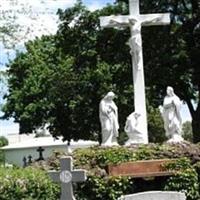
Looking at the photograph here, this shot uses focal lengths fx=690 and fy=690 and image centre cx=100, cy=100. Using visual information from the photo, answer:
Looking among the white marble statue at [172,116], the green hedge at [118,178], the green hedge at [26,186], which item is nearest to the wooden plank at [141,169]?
the green hedge at [118,178]

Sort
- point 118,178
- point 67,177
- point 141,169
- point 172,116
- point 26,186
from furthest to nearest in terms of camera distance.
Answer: point 172,116 → point 141,169 → point 118,178 → point 26,186 → point 67,177

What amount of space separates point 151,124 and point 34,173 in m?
32.0

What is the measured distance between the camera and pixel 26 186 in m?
14.1

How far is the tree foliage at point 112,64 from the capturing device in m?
29.8

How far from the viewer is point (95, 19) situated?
31.7m

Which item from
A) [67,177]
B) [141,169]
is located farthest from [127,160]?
[67,177]

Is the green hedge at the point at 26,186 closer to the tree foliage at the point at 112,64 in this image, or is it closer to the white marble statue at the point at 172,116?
the white marble statue at the point at 172,116

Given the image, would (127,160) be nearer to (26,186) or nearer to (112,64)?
(26,186)

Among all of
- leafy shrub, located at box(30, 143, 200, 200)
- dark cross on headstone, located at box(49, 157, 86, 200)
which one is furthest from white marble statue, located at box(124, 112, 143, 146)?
dark cross on headstone, located at box(49, 157, 86, 200)

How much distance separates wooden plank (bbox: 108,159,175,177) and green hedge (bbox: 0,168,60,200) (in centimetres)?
175

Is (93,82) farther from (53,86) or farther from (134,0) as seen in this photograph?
(134,0)

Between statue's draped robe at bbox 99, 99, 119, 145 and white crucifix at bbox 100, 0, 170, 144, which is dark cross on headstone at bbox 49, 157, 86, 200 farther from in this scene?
white crucifix at bbox 100, 0, 170, 144

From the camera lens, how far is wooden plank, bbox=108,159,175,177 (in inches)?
621

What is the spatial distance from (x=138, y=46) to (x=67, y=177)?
8.10 metres
